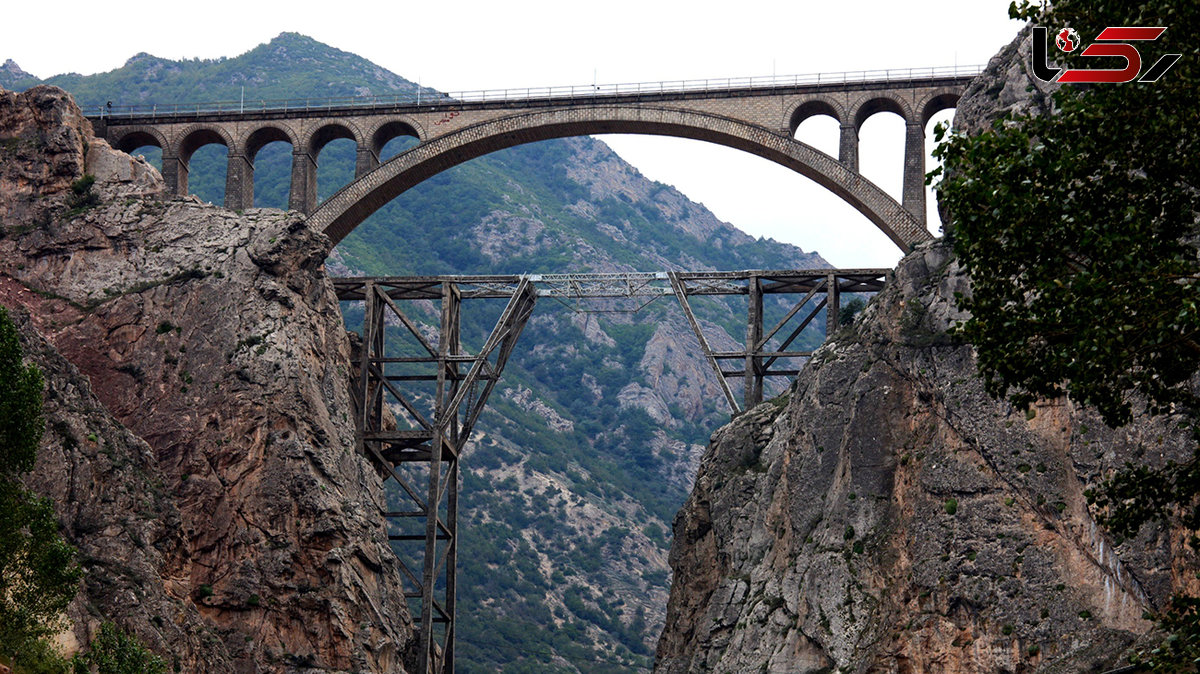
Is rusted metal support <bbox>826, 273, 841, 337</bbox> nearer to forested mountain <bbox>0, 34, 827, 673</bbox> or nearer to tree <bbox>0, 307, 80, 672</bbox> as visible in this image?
tree <bbox>0, 307, 80, 672</bbox>

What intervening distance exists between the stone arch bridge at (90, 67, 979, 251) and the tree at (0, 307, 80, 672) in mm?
20461

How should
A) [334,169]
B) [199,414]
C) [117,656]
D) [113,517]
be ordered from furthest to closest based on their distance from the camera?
[334,169], [199,414], [113,517], [117,656]

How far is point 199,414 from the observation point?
4762cm

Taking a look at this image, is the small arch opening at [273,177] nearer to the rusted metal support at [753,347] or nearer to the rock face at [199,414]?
the rock face at [199,414]

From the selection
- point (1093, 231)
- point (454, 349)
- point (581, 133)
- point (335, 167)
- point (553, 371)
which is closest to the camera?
point (1093, 231)

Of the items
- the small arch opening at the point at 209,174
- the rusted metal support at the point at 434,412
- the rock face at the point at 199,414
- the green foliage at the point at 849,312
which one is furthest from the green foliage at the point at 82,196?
the small arch opening at the point at 209,174

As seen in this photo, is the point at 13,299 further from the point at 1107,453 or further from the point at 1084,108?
the point at 1084,108

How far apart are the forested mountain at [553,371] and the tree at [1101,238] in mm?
77220

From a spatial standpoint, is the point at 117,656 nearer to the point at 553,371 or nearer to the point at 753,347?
the point at 753,347

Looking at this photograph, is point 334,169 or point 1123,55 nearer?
point 1123,55

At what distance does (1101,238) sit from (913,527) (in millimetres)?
20248

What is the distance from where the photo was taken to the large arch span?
53.9 m

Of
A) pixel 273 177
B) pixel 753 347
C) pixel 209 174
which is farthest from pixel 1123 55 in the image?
pixel 273 177

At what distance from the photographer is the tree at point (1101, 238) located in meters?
21.0
